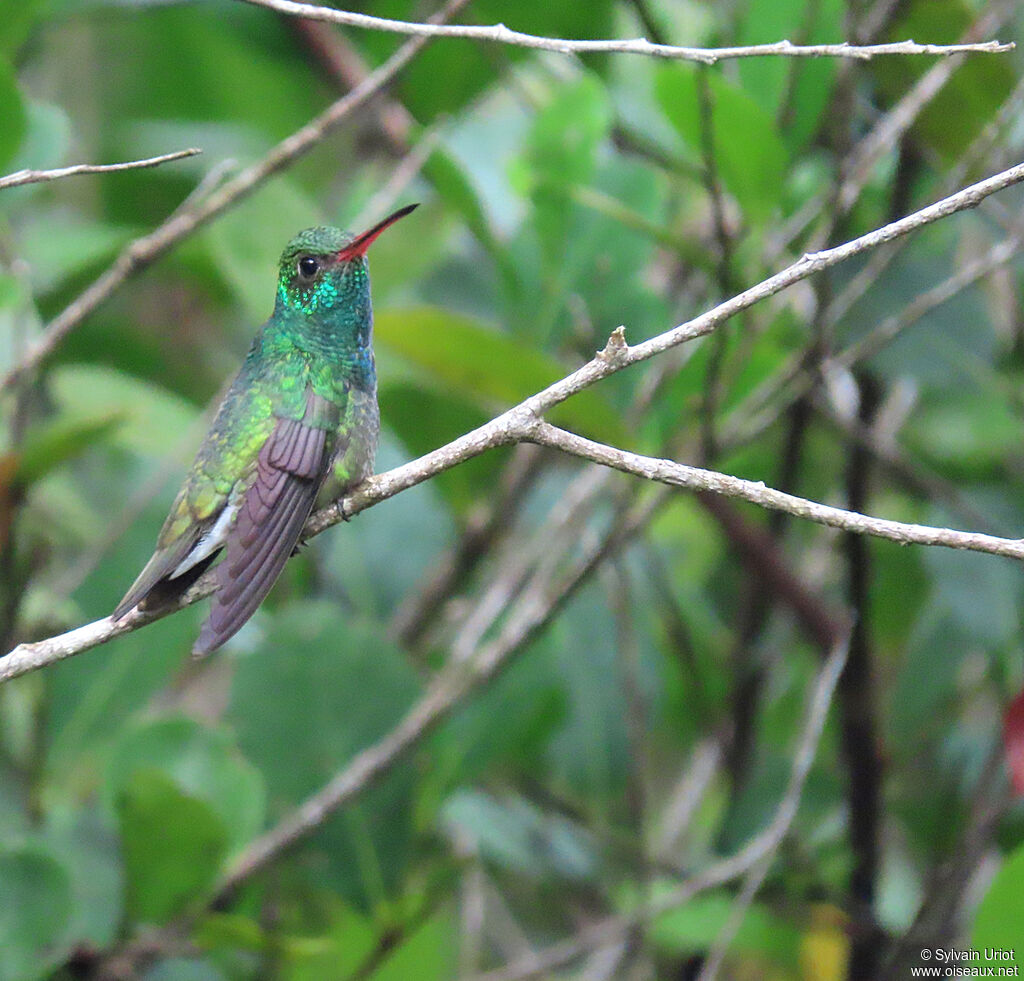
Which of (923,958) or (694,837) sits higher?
(694,837)

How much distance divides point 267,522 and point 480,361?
0.49 meters

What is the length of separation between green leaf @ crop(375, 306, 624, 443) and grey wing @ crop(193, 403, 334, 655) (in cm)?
26

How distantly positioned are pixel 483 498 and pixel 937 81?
1357mm

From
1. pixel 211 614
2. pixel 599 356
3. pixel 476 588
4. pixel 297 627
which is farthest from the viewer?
pixel 476 588

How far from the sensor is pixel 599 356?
5.98ft

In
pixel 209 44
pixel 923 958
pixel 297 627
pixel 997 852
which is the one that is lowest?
pixel 923 958

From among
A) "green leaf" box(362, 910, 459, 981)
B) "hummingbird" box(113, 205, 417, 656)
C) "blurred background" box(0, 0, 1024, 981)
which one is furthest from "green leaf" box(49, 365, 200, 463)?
"green leaf" box(362, 910, 459, 981)

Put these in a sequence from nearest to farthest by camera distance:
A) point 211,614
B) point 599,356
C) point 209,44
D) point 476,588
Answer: point 599,356 < point 211,614 < point 476,588 < point 209,44

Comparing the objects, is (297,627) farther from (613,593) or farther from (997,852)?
(997,852)

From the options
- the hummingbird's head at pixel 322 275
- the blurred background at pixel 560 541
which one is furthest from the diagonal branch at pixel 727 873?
the hummingbird's head at pixel 322 275

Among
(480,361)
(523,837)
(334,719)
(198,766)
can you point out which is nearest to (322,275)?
(480,361)

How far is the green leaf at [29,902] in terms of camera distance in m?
2.38

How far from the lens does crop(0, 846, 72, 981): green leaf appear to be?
238 cm

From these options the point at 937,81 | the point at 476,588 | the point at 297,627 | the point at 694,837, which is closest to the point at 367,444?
the point at 297,627
